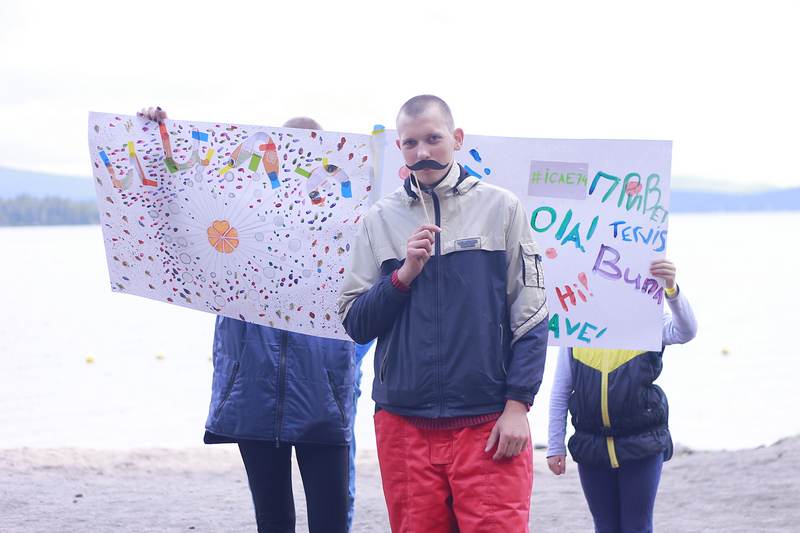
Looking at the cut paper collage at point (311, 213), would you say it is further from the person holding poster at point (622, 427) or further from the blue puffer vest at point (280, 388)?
the person holding poster at point (622, 427)

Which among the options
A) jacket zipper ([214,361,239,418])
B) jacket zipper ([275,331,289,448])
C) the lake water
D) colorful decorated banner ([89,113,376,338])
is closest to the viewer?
jacket zipper ([275,331,289,448])

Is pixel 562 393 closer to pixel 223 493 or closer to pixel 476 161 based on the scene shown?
pixel 476 161

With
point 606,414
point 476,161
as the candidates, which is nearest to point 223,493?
point 606,414

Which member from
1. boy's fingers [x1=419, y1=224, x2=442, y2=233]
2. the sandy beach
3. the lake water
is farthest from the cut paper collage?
the lake water

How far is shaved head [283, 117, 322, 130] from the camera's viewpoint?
4.48 m

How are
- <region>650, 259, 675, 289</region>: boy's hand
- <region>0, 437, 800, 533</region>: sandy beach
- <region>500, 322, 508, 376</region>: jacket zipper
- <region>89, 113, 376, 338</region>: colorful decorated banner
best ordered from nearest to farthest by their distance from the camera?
<region>500, 322, 508, 376</region>: jacket zipper
<region>650, 259, 675, 289</region>: boy's hand
<region>89, 113, 376, 338</region>: colorful decorated banner
<region>0, 437, 800, 533</region>: sandy beach

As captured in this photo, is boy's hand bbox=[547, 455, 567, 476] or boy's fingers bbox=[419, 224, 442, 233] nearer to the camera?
boy's fingers bbox=[419, 224, 442, 233]

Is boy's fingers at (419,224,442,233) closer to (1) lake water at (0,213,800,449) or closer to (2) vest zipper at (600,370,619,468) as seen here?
(2) vest zipper at (600,370,619,468)

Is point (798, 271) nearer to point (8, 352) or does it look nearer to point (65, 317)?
point (65, 317)

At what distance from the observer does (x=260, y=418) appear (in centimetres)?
416

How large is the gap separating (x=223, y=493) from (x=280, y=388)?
13.9 ft

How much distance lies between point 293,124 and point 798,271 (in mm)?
45480

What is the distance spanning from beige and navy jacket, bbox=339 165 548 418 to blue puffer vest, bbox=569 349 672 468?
3.44 feet

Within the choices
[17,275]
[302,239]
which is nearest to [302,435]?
[302,239]
